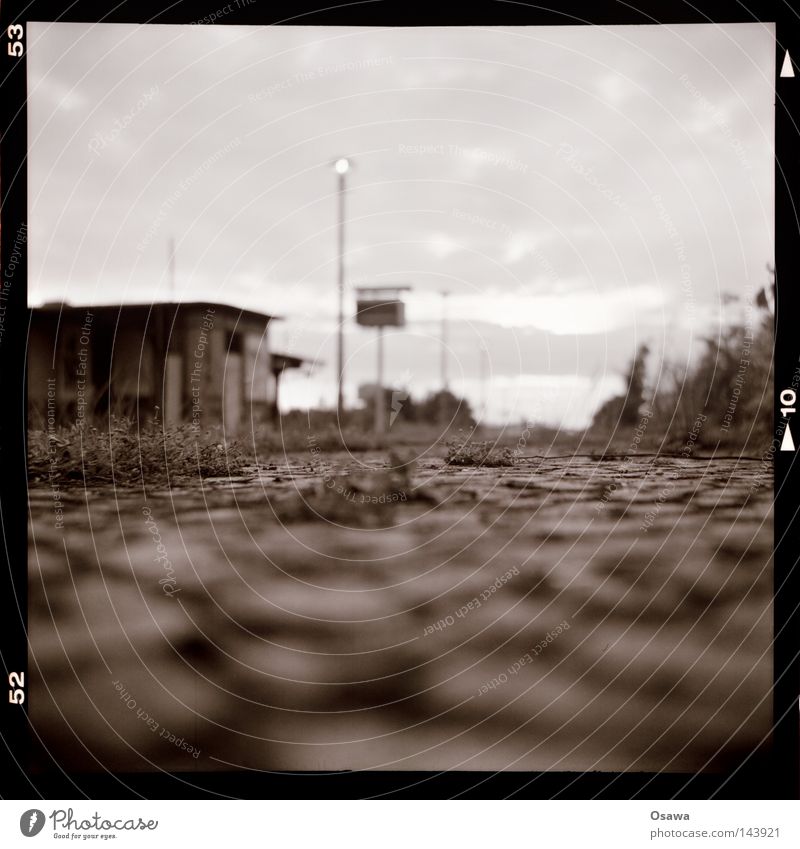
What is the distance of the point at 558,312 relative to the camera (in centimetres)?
179

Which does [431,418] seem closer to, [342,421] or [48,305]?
[342,421]

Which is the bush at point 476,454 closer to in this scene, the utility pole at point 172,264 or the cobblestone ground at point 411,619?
the cobblestone ground at point 411,619

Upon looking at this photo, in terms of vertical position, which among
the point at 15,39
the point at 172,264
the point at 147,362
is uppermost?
the point at 15,39

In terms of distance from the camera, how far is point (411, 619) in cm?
183

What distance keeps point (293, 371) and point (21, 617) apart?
1.28 m

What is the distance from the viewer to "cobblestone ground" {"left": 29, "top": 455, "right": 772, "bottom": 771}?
1794 mm

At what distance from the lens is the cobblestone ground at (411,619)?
1794 millimetres

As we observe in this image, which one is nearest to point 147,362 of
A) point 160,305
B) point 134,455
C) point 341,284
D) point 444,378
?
point 160,305

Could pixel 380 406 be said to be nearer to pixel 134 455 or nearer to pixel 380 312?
pixel 380 312

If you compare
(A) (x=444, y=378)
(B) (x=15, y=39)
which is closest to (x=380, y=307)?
(A) (x=444, y=378)

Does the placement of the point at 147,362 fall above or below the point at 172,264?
below

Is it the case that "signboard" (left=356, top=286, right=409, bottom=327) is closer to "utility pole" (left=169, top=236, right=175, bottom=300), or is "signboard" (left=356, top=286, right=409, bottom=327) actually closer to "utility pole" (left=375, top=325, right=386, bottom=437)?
"utility pole" (left=375, top=325, right=386, bottom=437)

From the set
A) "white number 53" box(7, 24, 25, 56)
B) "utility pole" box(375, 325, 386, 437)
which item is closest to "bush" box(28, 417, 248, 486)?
"utility pole" box(375, 325, 386, 437)
